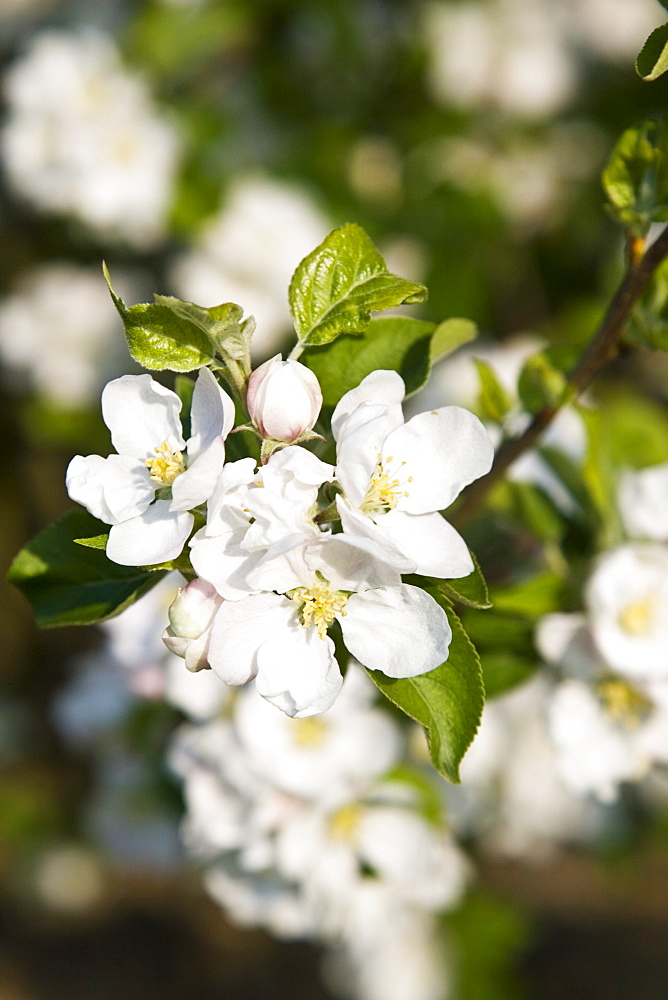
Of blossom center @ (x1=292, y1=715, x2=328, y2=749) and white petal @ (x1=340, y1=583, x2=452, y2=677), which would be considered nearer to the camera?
white petal @ (x1=340, y1=583, x2=452, y2=677)

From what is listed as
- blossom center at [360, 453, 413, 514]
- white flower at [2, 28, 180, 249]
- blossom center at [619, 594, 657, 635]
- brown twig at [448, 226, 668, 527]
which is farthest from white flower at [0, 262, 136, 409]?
blossom center at [360, 453, 413, 514]

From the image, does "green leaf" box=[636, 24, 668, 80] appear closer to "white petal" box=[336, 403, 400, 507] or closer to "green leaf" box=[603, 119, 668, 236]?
"green leaf" box=[603, 119, 668, 236]

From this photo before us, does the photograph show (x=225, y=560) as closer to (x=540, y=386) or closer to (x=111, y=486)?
(x=111, y=486)

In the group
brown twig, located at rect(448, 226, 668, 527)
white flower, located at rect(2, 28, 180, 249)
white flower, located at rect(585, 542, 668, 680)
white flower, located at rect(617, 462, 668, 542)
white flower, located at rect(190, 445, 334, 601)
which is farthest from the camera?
white flower, located at rect(2, 28, 180, 249)

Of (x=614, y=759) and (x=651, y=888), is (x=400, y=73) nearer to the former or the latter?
(x=614, y=759)

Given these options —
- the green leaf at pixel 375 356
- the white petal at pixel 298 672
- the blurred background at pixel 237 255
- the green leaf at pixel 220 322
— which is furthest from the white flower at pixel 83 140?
the white petal at pixel 298 672

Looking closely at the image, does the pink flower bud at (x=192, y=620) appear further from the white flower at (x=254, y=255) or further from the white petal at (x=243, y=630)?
the white flower at (x=254, y=255)
